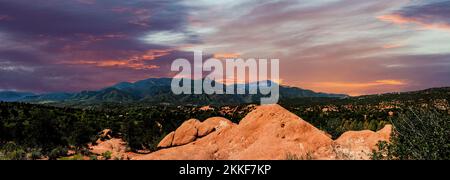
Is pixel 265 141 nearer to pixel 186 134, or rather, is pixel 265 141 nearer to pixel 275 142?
pixel 275 142

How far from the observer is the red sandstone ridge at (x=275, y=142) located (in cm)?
1836

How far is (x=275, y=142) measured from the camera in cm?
2075

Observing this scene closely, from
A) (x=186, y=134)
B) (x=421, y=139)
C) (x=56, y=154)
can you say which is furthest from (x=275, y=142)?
(x=186, y=134)

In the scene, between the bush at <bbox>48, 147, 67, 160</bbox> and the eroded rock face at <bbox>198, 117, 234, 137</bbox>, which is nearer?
the bush at <bbox>48, 147, 67, 160</bbox>

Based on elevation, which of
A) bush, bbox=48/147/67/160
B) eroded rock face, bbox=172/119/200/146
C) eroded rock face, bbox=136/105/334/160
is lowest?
eroded rock face, bbox=172/119/200/146

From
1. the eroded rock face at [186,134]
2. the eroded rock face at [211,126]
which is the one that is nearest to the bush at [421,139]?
the eroded rock face at [211,126]

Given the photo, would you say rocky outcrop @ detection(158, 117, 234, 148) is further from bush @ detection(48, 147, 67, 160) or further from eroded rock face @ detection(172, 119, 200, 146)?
bush @ detection(48, 147, 67, 160)

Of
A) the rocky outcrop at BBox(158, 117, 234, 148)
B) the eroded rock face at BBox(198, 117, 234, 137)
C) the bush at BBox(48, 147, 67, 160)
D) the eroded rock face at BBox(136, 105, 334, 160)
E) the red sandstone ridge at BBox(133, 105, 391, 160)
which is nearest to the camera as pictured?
the red sandstone ridge at BBox(133, 105, 391, 160)

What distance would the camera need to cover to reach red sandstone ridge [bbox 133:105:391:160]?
1836 cm

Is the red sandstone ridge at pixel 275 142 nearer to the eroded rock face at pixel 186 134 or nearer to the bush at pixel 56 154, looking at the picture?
the bush at pixel 56 154

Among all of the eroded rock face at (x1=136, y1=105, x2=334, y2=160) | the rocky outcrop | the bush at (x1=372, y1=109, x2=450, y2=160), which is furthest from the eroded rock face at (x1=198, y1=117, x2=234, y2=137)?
the bush at (x1=372, y1=109, x2=450, y2=160)
